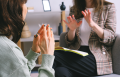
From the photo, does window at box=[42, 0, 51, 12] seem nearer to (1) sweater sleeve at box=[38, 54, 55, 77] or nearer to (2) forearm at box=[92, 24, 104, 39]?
(2) forearm at box=[92, 24, 104, 39]

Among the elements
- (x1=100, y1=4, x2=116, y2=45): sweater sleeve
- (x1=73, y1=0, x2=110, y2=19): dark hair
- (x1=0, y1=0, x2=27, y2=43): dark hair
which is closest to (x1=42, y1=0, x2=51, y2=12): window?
(x1=73, y1=0, x2=110, y2=19): dark hair

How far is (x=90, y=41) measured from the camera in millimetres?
1195

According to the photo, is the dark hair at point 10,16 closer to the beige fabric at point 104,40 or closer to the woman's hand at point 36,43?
the woman's hand at point 36,43

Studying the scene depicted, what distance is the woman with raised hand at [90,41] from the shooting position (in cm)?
102

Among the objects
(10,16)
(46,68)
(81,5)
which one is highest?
(81,5)

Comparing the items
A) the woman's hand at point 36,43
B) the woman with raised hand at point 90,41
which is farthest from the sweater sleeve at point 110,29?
the woman's hand at point 36,43

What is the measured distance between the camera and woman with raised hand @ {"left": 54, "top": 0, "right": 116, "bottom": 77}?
1021 millimetres

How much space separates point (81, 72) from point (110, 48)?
398mm

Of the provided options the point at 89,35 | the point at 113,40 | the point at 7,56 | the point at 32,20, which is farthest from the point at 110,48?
the point at 32,20

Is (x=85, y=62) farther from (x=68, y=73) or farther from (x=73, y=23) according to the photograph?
(x=73, y=23)

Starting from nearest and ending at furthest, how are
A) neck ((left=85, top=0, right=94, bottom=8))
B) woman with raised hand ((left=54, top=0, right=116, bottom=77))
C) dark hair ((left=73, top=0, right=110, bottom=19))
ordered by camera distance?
1. woman with raised hand ((left=54, top=0, right=116, bottom=77))
2. dark hair ((left=73, top=0, right=110, bottom=19))
3. neck ((left=85, top=0, right=94, bottom=8))

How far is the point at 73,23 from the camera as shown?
1244mm

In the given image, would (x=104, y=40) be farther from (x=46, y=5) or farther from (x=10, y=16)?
(x=46, y=5)

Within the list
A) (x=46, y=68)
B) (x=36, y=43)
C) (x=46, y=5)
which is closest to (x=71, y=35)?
(x=36, y=43)
